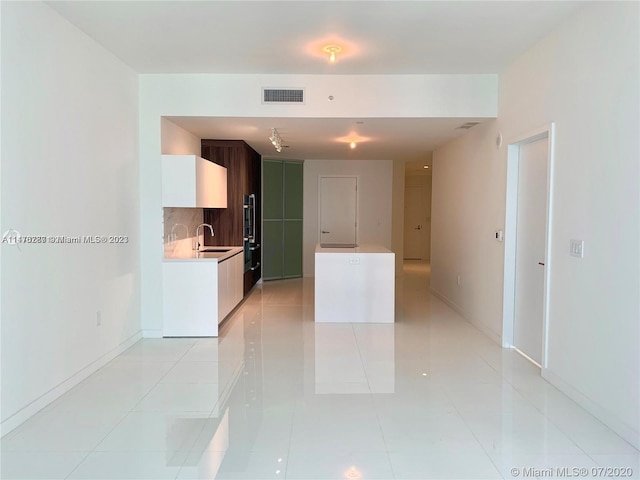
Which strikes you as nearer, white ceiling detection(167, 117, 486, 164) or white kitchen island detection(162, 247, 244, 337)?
white kitchen island detection(162, 247, 244, 337)

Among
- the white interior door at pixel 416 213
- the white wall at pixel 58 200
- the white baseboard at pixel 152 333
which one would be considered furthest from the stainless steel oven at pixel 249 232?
the white interior door at pixel 416 213

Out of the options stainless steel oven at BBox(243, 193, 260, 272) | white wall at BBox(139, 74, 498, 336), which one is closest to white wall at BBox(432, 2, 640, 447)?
white wall at BBox(139, 74, 498, 336)

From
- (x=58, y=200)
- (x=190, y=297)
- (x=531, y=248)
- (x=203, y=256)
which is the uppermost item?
(x=58, y=200)

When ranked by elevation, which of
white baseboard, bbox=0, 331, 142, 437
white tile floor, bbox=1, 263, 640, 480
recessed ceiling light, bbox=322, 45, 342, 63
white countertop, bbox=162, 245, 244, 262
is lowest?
white tile floor, bbox=1, 263, 640, 480

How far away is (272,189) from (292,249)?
1.30m

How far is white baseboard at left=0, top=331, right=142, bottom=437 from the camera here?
106 inches

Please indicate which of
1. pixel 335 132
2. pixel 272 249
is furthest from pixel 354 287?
pixel 272 249

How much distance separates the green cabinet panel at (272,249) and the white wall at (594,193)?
520 cm

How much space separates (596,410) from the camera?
287 centimetres

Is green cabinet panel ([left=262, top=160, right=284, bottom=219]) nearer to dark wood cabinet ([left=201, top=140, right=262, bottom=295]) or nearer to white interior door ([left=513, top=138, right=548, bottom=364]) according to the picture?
dark wood cabinet ([left=201, top=140, right=262, bottom=295])

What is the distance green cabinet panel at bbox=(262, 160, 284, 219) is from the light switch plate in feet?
19.8

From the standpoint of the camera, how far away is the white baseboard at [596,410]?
2533 millimetres

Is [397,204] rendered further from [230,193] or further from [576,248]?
[576,248]

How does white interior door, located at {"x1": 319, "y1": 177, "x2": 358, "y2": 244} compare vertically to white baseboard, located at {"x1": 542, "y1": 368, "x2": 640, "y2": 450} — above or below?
above
